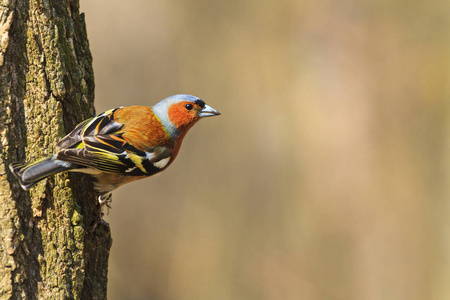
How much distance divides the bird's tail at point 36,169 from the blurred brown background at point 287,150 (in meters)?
4.28

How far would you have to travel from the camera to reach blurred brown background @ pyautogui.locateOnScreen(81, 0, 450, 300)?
755 cm

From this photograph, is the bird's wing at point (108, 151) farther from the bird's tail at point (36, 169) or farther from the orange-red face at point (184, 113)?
the orange-red face at point (184, 113)

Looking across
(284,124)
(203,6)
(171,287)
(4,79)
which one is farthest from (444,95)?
(4,79)

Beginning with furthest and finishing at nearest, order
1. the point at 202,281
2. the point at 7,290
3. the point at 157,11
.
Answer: the point at 202,281 → the point at 157,11 → the point at 7,290

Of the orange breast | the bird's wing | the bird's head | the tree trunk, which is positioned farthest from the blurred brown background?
the tree trunk

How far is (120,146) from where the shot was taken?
3514 mm

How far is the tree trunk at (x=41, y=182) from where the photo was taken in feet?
9.53

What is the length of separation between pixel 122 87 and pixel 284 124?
2936mm

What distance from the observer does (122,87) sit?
23.8 feet

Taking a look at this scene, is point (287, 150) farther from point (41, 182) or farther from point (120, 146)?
point (41, 182)

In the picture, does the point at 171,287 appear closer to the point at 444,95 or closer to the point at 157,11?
the point at 157,11

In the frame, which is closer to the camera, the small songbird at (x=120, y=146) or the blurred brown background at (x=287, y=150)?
the small songbird at (x=120, y=146)

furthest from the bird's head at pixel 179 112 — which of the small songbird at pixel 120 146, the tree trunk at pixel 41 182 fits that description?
the tree trunk at pixel 41 182

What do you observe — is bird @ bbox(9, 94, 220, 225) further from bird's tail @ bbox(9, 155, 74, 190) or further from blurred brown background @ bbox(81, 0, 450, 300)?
blurred brown background @ bbox(81, 0, 450, 300)
